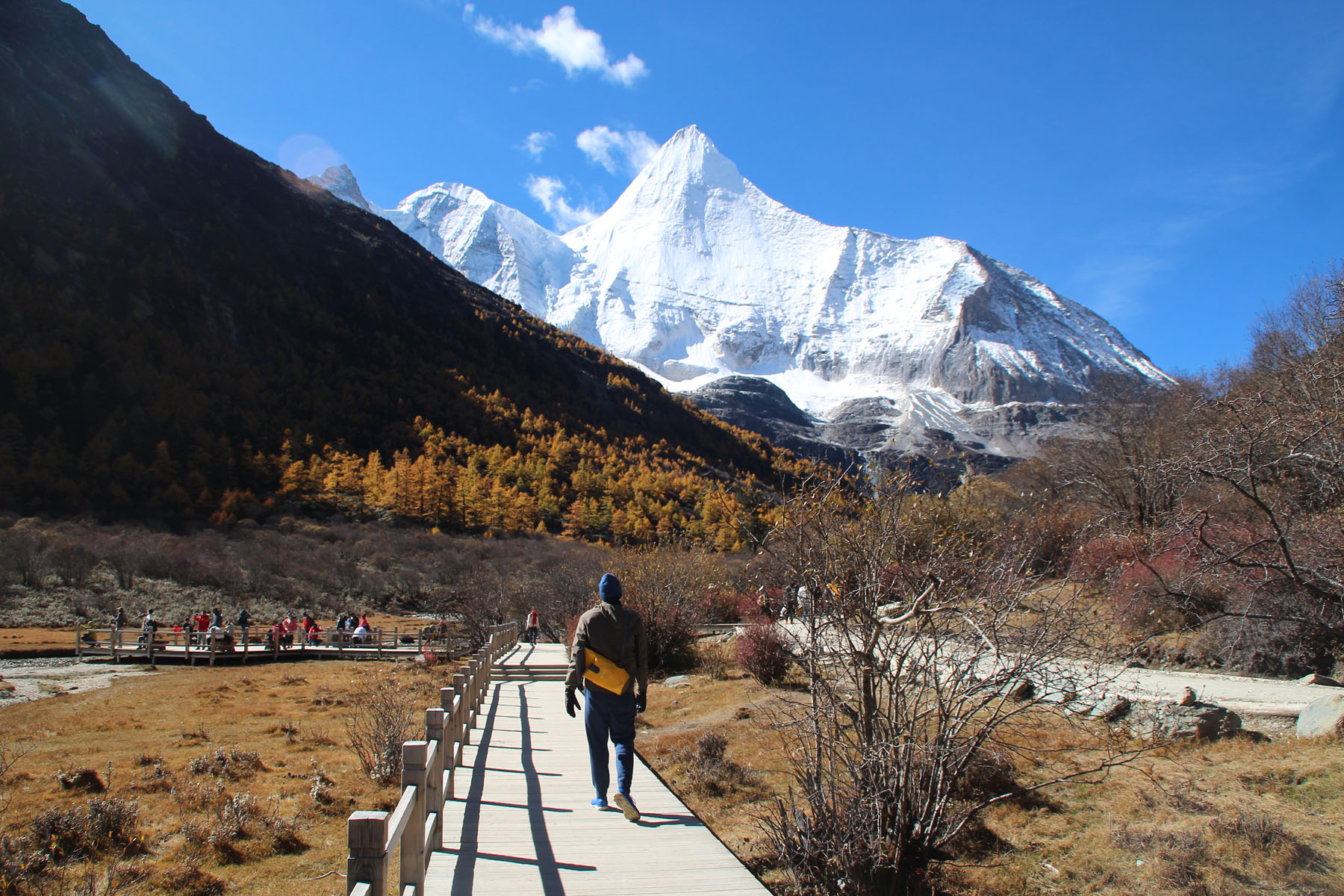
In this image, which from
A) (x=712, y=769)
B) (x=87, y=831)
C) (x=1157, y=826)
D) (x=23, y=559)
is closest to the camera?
(x=1157, y=826)

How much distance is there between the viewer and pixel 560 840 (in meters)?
4.90

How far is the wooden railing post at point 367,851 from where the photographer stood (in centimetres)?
285

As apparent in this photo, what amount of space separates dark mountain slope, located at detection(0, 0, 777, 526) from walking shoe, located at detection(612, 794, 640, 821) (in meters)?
56.4

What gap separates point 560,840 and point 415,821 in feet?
4.54

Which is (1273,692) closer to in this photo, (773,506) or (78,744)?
(773,506)

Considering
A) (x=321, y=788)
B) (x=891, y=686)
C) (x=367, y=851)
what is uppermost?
(x=891, y=686)

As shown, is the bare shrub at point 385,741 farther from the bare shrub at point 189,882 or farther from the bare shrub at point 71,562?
the bare shrub at point 71,562

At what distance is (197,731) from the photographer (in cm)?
1178

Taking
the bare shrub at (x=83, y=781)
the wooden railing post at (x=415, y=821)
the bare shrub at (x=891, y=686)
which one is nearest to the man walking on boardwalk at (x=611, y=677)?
the bare shrub at (x=891, y=686)

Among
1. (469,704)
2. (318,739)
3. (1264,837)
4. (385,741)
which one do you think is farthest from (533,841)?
(318,739)

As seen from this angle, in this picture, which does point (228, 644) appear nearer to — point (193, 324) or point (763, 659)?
point (763, 659)

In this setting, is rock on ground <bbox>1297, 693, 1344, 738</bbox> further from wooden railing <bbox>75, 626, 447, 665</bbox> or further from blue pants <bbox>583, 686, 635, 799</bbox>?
wooden railing <bbox>75, 626, 447, 665</bbox>

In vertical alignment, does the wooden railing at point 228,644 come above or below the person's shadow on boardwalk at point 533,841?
below

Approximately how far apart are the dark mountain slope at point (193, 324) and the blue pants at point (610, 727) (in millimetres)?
56204
